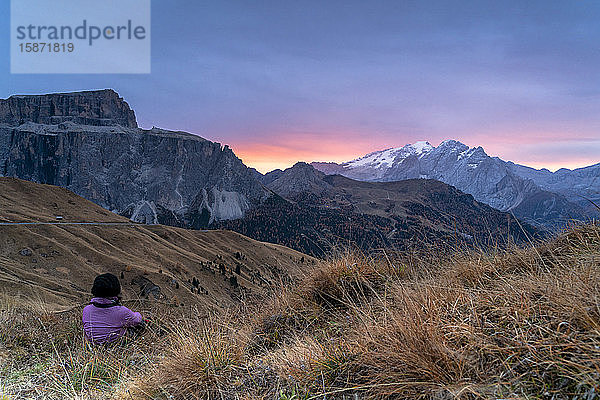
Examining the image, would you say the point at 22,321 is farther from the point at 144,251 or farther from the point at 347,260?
the point at 144,251

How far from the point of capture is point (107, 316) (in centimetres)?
632

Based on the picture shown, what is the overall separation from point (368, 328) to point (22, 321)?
8197 millimetres

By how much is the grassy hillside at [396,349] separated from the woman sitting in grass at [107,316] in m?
0.67

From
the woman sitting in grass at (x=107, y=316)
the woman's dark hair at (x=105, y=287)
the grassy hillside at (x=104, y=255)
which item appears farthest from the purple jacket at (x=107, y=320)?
the grassy hillside at (x=104, y=255)

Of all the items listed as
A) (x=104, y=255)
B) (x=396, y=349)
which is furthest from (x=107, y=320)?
(x=104, y=255)

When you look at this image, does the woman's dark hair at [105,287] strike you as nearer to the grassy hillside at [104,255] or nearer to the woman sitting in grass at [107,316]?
the woman sitting in grass at [107,316]

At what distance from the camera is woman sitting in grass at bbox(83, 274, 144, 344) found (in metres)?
6.24

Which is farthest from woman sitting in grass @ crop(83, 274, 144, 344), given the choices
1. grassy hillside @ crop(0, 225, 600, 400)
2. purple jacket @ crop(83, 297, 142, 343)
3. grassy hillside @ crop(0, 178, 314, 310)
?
→ grassy hillside @ crop(0, 178, 314, 310)

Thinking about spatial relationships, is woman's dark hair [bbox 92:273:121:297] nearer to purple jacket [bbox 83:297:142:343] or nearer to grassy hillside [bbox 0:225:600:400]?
purple jacket [bbox 83:297:142:343]

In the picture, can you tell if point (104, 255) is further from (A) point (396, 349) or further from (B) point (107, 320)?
(A) point (396, 349)

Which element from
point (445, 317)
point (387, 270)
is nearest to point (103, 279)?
point (387, 270)

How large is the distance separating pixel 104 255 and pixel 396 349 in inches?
3156

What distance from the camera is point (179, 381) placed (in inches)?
137

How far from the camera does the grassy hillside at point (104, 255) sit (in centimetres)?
Answer: 5102
